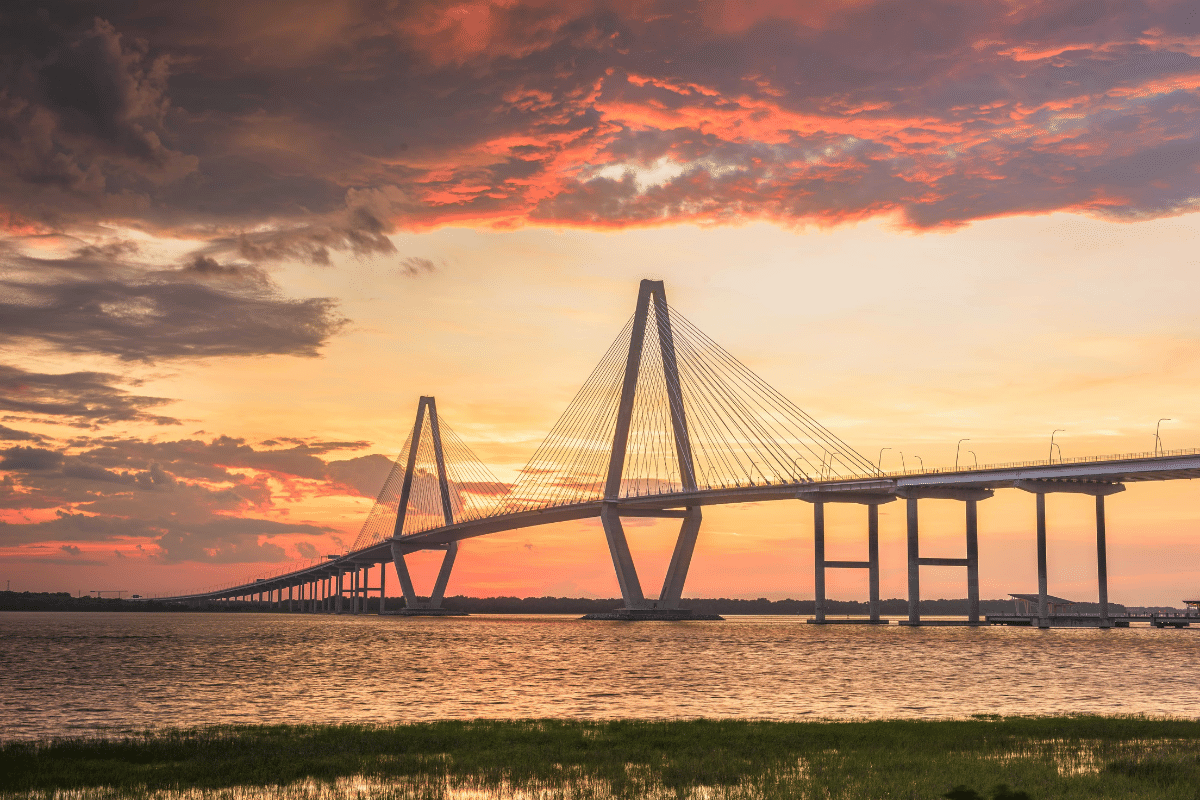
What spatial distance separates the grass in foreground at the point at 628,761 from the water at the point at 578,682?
491 centimetres

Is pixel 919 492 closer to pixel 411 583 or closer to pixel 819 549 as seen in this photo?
pixel 819 549

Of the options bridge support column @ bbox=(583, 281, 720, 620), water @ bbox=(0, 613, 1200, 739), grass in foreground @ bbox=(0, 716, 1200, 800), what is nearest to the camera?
grass in foreground @ bbox=(0, 716, 1200, 800)

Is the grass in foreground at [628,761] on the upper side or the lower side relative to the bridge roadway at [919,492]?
lower

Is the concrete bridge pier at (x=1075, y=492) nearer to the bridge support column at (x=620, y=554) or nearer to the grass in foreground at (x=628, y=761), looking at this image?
the bridge support column at (x=620, y=554)

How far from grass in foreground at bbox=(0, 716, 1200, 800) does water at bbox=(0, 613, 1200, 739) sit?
4.91m

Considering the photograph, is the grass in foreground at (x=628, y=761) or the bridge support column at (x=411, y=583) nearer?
the grass in foreground at (x=628, y=761)

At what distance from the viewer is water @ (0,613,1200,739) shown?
113 feet

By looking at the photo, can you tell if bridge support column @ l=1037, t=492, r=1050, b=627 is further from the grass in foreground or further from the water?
the grass in foreground

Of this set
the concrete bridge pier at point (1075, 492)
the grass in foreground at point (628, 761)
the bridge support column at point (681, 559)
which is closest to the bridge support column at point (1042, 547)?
the concrete bridge pier at point (1075, 492)

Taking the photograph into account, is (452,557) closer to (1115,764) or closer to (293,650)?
(293,650)

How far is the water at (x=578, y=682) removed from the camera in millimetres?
34312

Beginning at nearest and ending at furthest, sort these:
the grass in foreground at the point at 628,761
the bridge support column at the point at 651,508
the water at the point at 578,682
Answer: the grass in foreground at the point at 628,761
the water at the point at 578,682
the bridge support column at the point at 651,508

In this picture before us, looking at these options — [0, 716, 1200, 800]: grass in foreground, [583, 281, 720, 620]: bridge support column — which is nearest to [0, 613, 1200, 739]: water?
[0, 716, 1200, 800]: grass in foreground

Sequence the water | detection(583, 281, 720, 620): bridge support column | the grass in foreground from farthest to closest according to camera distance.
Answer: detection(583, 281, 720, 620): bridge support column → the water → the grass in foreground
